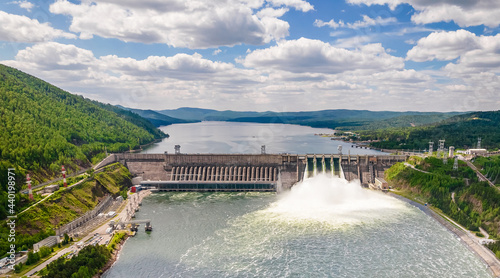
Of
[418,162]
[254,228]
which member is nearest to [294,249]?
[254,228]

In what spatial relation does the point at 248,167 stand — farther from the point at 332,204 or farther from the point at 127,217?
the point at 127,217

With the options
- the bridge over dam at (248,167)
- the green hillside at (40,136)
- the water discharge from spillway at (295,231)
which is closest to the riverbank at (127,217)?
the bridge over dam at (248,167)

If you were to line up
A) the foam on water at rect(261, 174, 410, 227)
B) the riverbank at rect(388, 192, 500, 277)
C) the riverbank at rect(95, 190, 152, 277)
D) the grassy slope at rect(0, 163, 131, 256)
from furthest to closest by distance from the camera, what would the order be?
the foam on water at rect(261, 174, 410, 227) → the grassy slope at rect(0, 163, 131, 256) → the riverbank at rect(95, 190, 152, 277) → the riverbank at rect(388, 192, 500, 277)

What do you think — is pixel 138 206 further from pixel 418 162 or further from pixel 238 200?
pixel 418 162

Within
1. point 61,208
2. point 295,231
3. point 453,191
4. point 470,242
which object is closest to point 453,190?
point 453,191

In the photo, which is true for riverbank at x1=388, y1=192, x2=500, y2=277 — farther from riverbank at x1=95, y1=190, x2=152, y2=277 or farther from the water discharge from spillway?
riverbank at x1=95, y1=190, x2=152, y2=277

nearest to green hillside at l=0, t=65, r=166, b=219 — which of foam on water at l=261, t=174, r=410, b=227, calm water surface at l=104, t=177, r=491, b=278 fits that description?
calm water surface at l=104, t=177, r=491, b=278
